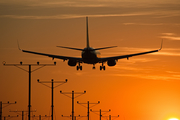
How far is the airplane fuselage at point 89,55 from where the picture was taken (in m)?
133

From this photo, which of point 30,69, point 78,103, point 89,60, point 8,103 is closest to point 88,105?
point 78,103

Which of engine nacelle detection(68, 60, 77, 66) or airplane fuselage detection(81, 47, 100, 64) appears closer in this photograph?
airplane fuselage detection(81, 47, 100, 64)

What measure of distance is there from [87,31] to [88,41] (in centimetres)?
621

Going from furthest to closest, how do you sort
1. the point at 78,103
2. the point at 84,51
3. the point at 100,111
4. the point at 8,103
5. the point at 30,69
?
the point at 100,111 → the point at 78,103 → the point at 8,103 → the point at 84,51 → the point at 30,69

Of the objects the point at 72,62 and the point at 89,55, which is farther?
the point at 72,62

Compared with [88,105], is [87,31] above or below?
above

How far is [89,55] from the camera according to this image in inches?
5261

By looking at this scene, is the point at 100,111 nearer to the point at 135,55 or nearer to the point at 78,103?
the point at 78,103

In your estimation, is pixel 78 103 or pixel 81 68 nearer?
pixel 81 68

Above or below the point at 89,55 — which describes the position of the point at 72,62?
above

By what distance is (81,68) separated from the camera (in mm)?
146000

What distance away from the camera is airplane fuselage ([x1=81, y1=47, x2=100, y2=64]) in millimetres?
133000

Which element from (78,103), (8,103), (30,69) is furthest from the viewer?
(78,103)

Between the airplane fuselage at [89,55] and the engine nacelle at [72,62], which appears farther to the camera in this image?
the engine nacelle at [72,62]
